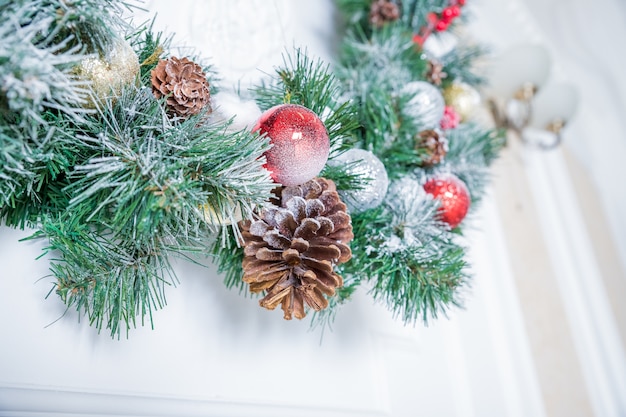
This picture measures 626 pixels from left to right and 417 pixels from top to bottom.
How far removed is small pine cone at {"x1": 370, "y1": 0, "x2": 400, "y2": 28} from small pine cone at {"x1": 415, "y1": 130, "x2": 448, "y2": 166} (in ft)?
0.91

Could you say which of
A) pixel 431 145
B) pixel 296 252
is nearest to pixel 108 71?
pixel 296 252

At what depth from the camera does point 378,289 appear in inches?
19.5

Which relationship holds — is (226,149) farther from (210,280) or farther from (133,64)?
(210,280)

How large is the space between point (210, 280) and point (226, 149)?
0.69 ft

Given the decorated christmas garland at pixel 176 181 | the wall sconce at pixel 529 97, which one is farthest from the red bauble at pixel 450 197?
the wall sconce at pixel 529 97

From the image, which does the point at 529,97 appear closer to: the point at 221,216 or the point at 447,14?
the point at 447,14

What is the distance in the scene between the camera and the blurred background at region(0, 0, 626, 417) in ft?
1.37

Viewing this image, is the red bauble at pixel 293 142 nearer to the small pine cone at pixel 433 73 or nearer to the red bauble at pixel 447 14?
the small pine cone at pixel 433 73

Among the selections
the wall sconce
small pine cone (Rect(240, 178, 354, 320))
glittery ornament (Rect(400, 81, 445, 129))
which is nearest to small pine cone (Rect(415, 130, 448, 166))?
glittery ornament (Rect(400, 81, 445, 129))

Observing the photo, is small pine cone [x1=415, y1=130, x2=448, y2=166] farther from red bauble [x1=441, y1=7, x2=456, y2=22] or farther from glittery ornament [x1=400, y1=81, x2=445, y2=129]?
red bauble [x1=441, y1=7, x2=456, y2=22]

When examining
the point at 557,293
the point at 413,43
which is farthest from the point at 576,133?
the point at 413,43

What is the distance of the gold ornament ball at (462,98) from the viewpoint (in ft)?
2.80

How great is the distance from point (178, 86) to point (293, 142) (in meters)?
0.10

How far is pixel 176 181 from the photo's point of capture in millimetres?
330
